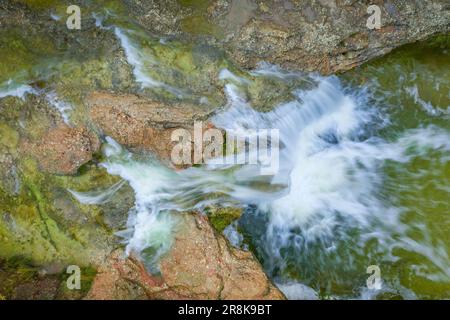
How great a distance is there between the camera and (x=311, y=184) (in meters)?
6.27

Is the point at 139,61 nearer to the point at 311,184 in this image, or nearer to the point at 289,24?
the point at 289,24

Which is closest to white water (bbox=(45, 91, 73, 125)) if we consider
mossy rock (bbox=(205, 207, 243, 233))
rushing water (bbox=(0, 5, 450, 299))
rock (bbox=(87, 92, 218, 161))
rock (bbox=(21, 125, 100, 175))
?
rushing water (bbox=(0, 5, 450, 299))

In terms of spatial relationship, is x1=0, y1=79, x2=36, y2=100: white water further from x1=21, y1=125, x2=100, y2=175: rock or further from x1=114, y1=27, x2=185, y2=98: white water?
x1=114, y1=27, x2=185, y2=98: white water

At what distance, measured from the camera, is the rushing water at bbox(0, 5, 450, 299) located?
19.0 feet

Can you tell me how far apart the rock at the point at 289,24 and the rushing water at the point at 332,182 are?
285 mm

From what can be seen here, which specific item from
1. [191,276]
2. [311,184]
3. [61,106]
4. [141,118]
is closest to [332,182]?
[311,184]

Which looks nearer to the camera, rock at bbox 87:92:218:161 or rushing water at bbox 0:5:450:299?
rock at bbox 87:92:218:161

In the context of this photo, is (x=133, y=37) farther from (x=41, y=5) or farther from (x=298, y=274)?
(x=298, y=274)

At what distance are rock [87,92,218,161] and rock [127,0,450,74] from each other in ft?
3.12

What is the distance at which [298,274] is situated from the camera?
19.7 ft

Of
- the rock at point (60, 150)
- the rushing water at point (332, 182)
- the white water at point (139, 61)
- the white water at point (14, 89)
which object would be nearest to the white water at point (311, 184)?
the rushing water at point (332, 182)

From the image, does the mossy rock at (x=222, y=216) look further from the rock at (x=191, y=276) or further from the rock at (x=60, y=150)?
the rock at (x=60, y=150)

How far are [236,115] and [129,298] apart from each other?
2.66 metres

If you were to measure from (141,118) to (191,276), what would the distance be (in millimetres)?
2081
